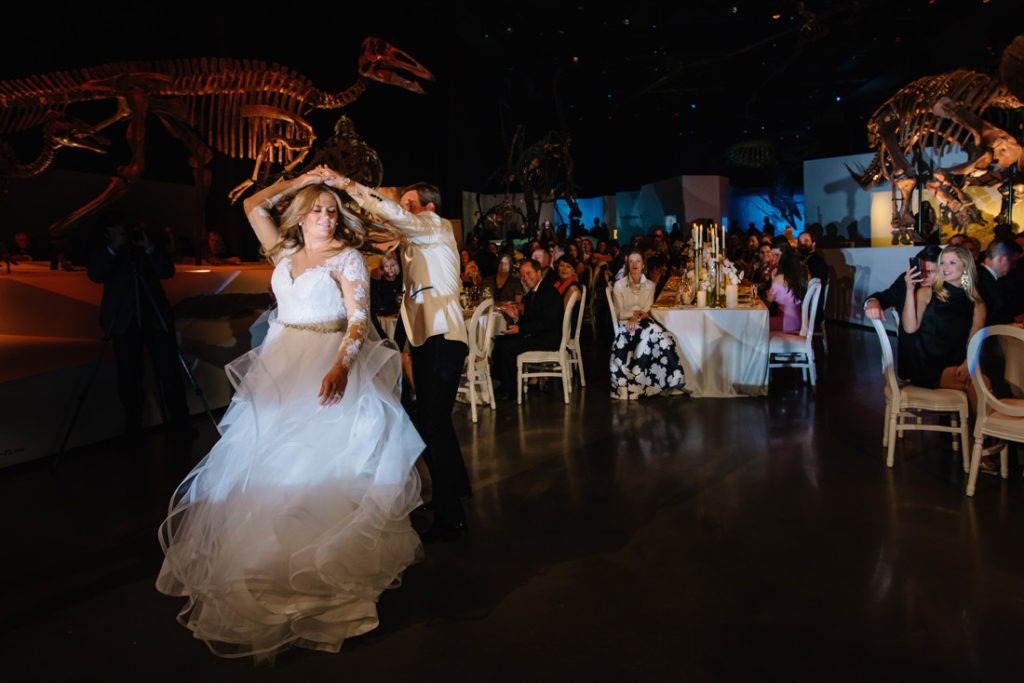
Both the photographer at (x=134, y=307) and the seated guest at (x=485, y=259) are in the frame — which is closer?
the photographer at (x=134, y=307)

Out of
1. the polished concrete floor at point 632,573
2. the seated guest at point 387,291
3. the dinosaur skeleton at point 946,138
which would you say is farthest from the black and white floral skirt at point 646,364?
the dinosaur skeleton at point 946,138

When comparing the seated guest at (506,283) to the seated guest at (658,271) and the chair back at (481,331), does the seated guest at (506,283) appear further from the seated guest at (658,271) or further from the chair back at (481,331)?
the seated guest at (658,271)

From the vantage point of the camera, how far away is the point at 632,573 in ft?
9.94

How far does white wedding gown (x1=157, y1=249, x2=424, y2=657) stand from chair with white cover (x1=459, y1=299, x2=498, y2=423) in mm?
2729

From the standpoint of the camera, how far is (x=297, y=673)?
238 cm

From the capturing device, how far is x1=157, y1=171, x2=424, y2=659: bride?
2.50 m

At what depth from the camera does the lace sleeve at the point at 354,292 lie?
109 inches

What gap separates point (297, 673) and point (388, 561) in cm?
48

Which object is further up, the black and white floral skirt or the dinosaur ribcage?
the dinosaur ribcage

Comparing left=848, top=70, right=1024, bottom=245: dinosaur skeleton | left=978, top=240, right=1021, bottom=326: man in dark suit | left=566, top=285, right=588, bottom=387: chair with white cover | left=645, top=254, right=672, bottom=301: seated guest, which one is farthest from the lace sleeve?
left=848, top=70, right=1024, bottom=245: dinosaur skeleton

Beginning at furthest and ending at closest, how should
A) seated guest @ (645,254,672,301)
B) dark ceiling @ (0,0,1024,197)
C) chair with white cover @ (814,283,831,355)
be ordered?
1. dark ceiling @ (0,0,1024,197)
2. seated guest @ (645,254,672,301)
3. chair with white cover @ (814,283,831,355)

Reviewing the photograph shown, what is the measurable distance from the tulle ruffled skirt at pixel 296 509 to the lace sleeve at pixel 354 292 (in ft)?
0.37

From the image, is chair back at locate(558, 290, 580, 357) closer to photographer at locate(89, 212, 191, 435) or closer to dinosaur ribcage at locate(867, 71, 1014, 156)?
photographer at locate(89, 212, 191, 435)

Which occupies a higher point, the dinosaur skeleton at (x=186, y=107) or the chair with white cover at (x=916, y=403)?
the dinosaur skeleton at (x=186, y=107)
